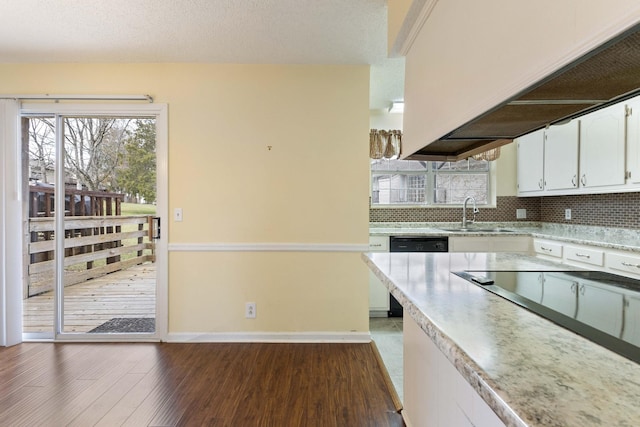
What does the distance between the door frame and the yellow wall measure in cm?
6

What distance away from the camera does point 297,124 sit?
9.03 feet

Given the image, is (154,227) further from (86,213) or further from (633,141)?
(633,141)

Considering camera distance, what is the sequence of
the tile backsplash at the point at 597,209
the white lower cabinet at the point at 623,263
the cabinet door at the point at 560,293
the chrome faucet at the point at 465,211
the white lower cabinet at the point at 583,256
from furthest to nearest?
the chrome faucet at the point at 465,211 < the tile backsplash at the point at 597,209 < the white lower cabinet at the point at 583,256 < the white lower cabinet at the point at 623,263 < the cabinet door at the point at 560,293

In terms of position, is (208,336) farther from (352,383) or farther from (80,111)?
(80,111)

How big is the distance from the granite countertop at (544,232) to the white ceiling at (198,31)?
5.50 feet

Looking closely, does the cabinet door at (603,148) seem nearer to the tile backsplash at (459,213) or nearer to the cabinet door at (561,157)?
the cabinet door at (561,157)

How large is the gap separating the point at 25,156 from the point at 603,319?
405 centimetres

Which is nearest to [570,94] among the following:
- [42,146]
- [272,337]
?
[272,337]

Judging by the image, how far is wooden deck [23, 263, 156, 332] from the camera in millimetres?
2861

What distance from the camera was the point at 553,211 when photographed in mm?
3586

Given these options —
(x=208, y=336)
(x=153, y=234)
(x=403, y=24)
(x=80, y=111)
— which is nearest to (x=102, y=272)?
(x=153, y=234)

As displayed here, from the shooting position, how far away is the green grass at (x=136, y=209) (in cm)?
283

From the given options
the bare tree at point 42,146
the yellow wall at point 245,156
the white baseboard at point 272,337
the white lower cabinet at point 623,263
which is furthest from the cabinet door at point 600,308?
the bare tree at point 42,146

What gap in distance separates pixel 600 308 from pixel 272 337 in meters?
2.41
